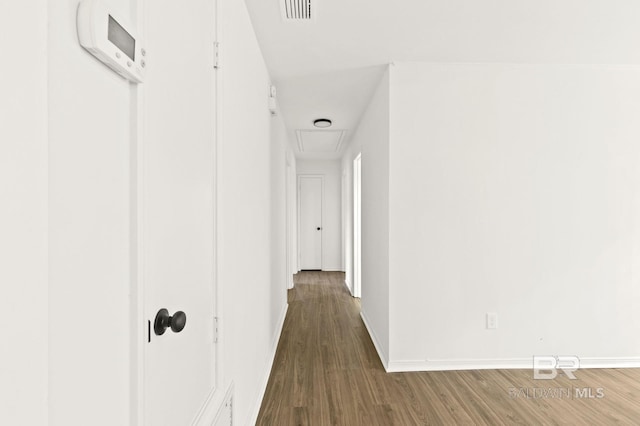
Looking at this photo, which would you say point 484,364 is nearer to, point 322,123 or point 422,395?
point 422,395

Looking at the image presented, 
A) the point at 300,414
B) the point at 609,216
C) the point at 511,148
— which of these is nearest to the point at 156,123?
the point at 300,414

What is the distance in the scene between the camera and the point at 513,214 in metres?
2.81

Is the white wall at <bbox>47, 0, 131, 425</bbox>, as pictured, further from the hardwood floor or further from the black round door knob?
the hardwood floor

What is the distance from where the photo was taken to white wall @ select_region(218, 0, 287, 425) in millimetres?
1460

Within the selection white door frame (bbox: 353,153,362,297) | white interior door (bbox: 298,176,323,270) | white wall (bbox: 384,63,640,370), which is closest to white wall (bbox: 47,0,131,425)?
white wall (bbox: 384,63,640,370)

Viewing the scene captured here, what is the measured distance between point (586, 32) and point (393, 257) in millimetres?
2073

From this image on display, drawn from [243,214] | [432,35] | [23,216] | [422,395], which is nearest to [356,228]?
[422,395]

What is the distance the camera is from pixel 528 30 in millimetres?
2314

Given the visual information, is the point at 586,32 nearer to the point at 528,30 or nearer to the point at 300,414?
the point at 528,30

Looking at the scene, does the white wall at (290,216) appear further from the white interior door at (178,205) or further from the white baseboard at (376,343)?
the white interior door at (178,205)

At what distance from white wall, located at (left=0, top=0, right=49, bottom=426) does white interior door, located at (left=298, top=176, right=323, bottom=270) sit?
22.8 ft

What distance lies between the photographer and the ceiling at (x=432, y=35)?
2.04 meters

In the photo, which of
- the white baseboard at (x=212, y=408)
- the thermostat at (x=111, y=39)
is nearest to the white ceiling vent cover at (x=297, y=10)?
the thermostat at (x=111, y=39)

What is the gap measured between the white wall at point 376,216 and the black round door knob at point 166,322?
2.09 meters
